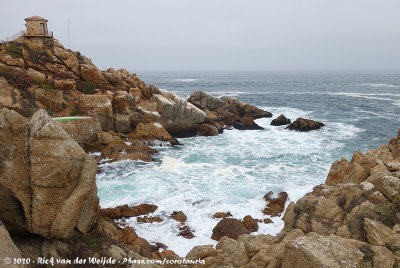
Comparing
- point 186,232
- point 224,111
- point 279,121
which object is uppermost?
point 224,111

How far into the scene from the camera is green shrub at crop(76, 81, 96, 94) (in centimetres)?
3531

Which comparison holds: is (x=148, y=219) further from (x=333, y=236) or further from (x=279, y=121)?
(x=279, y=121)

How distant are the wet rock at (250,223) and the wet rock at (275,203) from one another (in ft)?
6.87

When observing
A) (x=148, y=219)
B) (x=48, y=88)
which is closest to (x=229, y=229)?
(x=148, y=219)

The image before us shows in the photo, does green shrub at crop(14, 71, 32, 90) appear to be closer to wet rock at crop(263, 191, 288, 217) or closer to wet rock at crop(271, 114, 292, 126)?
wet rock at crop(263, 191, 288, 217)

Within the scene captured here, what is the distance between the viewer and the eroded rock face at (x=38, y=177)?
8641 millimetres

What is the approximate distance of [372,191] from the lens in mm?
11828

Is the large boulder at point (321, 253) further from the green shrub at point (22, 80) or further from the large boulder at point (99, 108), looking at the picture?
the green shrub at point (22, 80)

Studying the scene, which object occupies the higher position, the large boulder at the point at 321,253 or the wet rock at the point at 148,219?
the large boulder at the point at 321,253

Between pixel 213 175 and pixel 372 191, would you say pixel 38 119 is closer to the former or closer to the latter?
pixel 372 191

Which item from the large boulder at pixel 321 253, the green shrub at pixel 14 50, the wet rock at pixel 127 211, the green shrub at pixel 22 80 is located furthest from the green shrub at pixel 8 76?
the large boulder at pixel 321 253

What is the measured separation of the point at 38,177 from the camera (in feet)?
28.5

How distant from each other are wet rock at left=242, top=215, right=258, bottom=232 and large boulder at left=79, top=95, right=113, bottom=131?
21.6 metres

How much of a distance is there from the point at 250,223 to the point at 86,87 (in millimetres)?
28493
